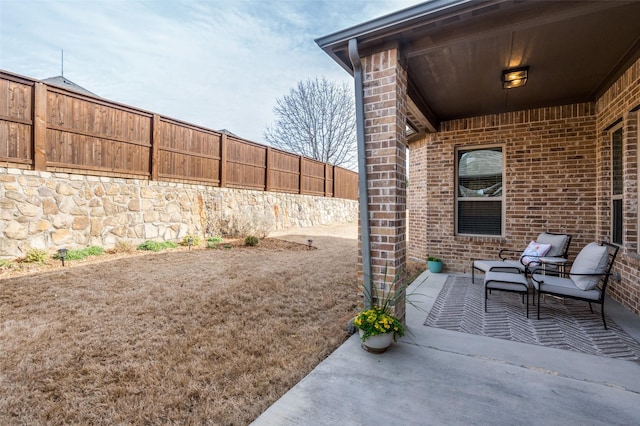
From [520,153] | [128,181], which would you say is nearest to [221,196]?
[128,181]

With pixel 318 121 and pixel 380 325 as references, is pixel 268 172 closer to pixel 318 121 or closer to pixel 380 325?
pixel 380 325

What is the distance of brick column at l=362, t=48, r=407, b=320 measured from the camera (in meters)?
2.61

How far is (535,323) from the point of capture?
313cm

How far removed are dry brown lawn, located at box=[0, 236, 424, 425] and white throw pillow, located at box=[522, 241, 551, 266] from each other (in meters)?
2.54

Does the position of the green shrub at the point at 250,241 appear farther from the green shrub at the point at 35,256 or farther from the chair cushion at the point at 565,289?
the chair cushion at the point at 565,289

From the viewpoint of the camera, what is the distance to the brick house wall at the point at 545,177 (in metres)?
3.55

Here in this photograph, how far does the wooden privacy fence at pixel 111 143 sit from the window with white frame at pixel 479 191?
20.6 ft

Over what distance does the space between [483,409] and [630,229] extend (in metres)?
3.26

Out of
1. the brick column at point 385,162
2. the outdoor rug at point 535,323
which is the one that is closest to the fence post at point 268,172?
the outdoor rug at point 535,323

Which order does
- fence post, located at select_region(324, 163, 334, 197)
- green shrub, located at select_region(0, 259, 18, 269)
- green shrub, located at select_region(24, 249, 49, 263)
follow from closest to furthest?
green shrub, located at select_region(0, 259, 18, 269), green shrub, located at select_region(24, 249, 49, 263), fence post, located at select_region(324, 163, 334, 197)

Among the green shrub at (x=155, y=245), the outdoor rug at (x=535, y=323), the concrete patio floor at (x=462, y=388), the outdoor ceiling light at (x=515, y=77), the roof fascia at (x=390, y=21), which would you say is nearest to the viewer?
the concrete patio floor at (x=462, y=388)

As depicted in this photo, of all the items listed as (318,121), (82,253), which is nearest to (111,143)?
(82,253)

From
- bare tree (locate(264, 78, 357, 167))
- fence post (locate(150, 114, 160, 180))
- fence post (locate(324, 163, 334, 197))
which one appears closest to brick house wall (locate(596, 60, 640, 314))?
fence post (locate(150, 114, 160, 180))

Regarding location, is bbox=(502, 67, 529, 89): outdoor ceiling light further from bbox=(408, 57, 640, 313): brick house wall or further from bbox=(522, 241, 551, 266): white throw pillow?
bbox=(522, 241, 551, 266): white throw pillow
